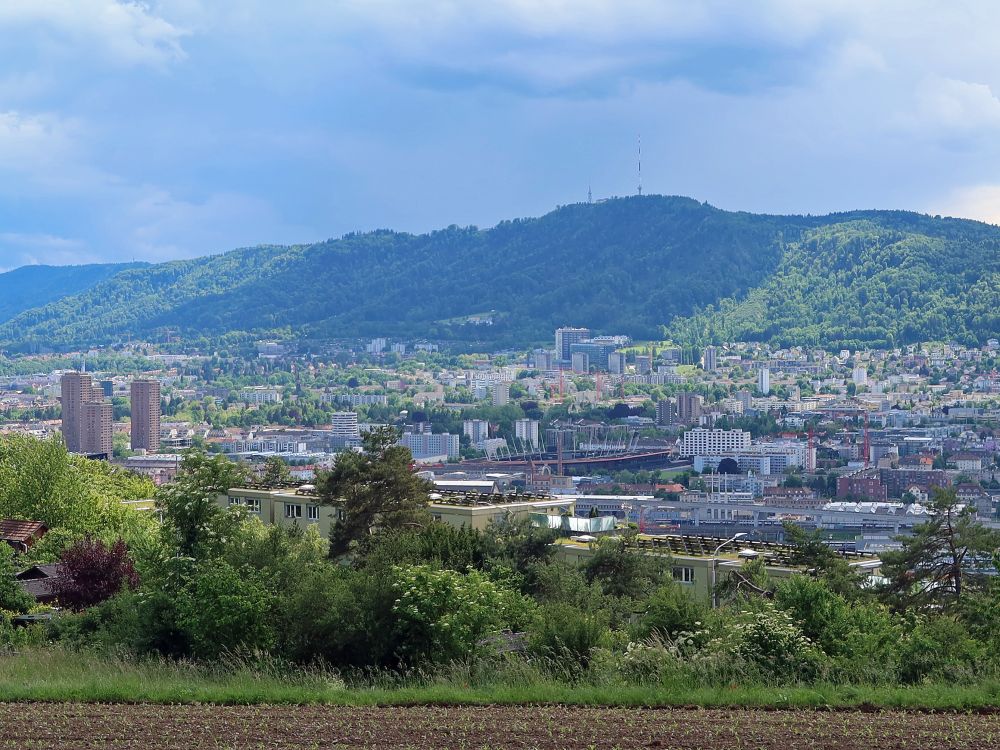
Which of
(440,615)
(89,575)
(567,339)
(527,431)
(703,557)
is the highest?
(567,339)

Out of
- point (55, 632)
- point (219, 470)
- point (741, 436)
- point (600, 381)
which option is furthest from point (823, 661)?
point (600, 381)

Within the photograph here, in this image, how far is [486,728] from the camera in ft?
21.3

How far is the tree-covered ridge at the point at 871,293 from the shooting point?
139m

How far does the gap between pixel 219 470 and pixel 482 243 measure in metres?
181

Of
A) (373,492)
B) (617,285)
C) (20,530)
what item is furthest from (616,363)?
(373,492)

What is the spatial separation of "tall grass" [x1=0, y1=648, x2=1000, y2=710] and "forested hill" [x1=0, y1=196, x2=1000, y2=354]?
13624 cm

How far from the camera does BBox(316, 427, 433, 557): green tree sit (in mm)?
18859

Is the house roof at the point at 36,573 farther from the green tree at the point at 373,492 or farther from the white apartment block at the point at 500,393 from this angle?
the white apartment block at the point at 500,393

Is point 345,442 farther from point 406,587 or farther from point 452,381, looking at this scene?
point 406,587

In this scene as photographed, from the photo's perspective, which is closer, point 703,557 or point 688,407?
point 703,557

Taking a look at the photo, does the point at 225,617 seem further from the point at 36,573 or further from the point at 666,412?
the point at 666,412

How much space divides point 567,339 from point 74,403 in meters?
68.2

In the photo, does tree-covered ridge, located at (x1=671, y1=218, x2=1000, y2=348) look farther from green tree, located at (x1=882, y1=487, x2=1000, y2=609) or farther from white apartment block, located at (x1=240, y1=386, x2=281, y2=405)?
green tree, located at (x1=882, y1=487, x2=1000, y2=609)

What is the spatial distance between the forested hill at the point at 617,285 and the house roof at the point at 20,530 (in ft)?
416
